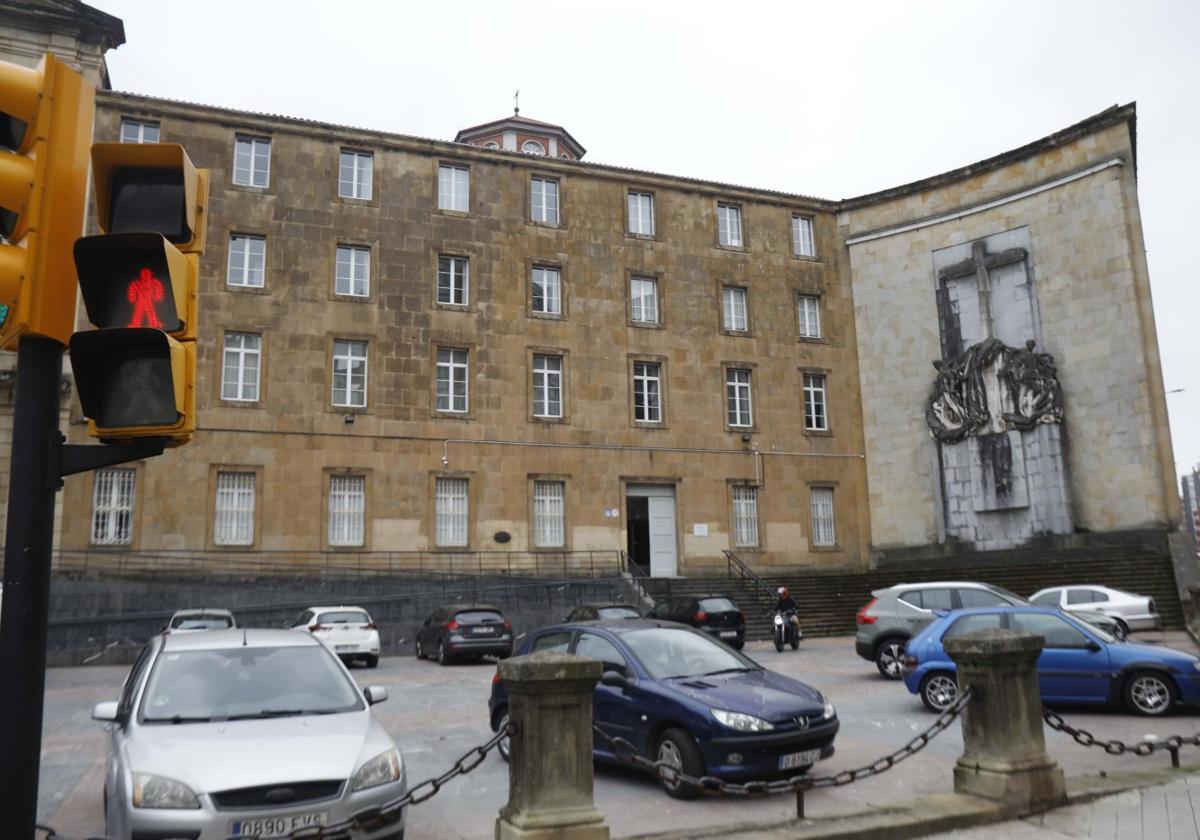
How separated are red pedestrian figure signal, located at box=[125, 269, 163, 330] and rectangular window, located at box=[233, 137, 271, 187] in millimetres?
27960

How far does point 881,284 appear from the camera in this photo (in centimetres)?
3628

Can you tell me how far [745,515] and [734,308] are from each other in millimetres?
7549

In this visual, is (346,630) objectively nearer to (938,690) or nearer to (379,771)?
(938,690)

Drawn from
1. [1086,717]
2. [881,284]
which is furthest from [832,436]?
[1086,717]

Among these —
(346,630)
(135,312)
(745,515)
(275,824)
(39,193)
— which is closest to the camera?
(39,193)

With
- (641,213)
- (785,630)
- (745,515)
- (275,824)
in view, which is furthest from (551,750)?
(641,213)

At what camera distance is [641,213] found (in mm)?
34688

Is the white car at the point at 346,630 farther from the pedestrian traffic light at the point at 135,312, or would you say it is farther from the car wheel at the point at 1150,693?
the pedestrian traffic light at the point at 135,312

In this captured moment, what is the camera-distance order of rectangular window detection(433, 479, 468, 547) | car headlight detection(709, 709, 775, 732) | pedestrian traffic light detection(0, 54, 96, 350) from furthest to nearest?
rectangular window detection(433, 479, 468, 547) < car headlight detection(709, 709, 775, 732) < pedestrian traffic light detection(0, 54, 96, 350)

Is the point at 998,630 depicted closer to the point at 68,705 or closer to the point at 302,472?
the point at 68,705

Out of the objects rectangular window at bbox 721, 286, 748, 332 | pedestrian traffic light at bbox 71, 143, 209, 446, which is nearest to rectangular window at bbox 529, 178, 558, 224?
rectangular window at bbox 721, 286, 748, 332

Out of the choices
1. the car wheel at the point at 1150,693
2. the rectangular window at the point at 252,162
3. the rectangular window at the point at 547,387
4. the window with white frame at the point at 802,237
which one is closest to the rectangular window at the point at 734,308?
the window with white frame at the point at 802,237

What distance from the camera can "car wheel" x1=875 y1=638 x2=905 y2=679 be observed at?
676 inches

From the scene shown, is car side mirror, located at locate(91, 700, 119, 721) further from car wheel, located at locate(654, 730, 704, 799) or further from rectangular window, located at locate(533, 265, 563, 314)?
rectangular window, located at locate(533, 265, 563, 314)
